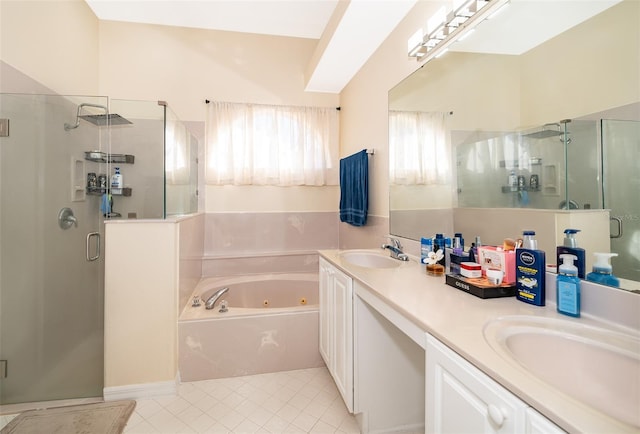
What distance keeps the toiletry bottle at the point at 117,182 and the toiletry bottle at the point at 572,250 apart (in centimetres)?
259

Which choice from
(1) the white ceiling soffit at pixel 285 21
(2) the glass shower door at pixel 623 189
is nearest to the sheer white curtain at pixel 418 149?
(1) the white ceiling soffit at pixel 285 21

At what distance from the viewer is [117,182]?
2262 millimetres

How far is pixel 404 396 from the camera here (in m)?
1.56

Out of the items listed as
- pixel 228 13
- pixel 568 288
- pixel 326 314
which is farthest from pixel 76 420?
pixel 228 13

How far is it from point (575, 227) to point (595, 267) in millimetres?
144

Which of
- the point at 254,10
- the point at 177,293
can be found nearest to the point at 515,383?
the point at 177,293

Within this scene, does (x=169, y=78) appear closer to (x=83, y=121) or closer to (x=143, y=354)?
(x=83, y=121)

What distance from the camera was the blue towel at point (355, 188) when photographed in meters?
2.56

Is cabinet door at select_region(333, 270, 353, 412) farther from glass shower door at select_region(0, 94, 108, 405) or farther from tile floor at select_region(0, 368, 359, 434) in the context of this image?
glass shower door at select_region(0, 94, 108, 405)

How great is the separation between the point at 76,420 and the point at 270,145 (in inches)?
101

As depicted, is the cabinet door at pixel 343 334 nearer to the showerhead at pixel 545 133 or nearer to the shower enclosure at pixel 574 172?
the shower enclosure at pixel 574 172

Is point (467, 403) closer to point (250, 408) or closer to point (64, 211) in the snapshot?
point (250, 408)

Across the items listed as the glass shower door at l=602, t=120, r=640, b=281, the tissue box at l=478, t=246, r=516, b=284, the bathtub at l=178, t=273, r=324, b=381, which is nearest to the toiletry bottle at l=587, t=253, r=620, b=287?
the glass shower door at l=602, t=120, r=640, b=281

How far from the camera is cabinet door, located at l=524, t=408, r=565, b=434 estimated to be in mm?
499
